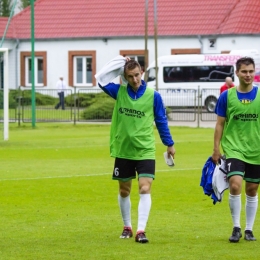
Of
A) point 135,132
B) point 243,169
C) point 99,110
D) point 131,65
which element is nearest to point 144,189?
point 135,132

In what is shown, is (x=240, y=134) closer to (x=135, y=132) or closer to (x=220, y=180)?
(x=220, y=180)

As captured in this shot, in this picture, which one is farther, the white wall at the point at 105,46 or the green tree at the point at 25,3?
the green tree at the point at 25,3

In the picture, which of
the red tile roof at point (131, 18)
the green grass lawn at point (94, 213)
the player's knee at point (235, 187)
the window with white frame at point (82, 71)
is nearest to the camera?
the green grass lawn at point (94, 213)

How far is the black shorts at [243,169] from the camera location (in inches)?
371

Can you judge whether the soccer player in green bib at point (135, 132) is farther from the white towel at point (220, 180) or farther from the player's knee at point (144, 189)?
the white towel at point (220, 180)

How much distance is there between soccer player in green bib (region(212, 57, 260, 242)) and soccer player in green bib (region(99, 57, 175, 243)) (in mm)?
635

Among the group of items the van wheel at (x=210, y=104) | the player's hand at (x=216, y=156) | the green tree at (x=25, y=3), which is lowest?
the player's hand at (x=216, y=156)

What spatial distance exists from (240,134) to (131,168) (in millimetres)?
1165

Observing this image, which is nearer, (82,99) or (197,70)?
(82,99)

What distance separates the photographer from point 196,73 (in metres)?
44.6

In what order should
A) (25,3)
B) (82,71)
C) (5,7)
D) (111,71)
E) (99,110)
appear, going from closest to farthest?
(111,71) < (99,110) < (82,71) < (5,7) < (25,3)

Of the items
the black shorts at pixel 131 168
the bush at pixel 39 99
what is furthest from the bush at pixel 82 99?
the black shorts at pixel 131 168

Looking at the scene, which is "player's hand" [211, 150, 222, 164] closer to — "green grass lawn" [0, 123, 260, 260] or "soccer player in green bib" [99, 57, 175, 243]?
"soccer player in green bib" [99, 57, 175, 243]

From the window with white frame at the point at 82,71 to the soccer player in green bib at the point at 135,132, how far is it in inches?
1737
